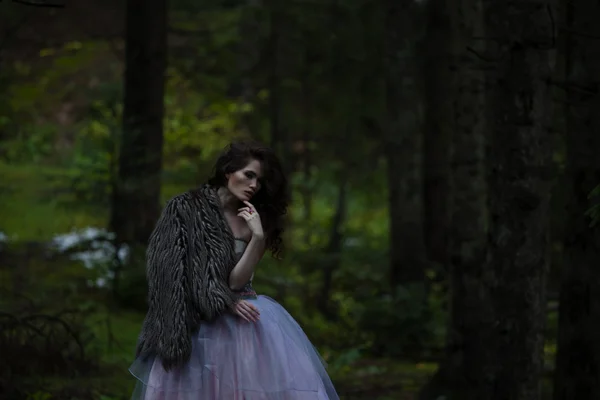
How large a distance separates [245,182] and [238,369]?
96 cm

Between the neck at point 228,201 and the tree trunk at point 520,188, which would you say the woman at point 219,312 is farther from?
the tree trunk at point 520,188

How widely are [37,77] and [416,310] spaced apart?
7.03 meters

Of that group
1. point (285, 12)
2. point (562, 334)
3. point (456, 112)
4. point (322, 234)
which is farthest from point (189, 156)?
point (562, 334)

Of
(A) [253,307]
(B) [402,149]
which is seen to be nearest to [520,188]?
(A) [253,307]

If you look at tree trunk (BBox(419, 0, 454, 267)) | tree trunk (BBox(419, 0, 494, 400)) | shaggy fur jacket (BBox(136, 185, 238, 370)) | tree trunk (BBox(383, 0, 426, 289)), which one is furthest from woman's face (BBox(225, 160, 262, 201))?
tree trunk (BBox(419, 0, 454, 267))

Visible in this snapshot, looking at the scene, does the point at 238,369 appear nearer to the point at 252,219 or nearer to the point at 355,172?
the point at 252,219

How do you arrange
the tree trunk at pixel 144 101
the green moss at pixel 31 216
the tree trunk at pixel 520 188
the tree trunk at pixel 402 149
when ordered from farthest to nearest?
the green moss at pixel 31 216, the tree trunk at pixel 402 149, the tree trunk at pixel 144 101, the tree trunk at pixel 520 188

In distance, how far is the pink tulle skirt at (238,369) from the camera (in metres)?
5.48

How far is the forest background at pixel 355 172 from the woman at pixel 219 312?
207cm

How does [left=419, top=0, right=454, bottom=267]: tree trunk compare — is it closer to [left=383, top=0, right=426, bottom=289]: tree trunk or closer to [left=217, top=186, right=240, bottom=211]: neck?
[left=383, top=0, right=426, bottom=289]: tree trunk

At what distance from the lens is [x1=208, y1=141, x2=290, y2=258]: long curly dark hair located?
5.76m

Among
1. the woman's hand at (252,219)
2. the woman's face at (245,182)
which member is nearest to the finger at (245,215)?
the woman's hand at (252,219)

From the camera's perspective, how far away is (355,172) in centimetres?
2202

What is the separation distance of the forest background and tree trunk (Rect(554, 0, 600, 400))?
2cm
